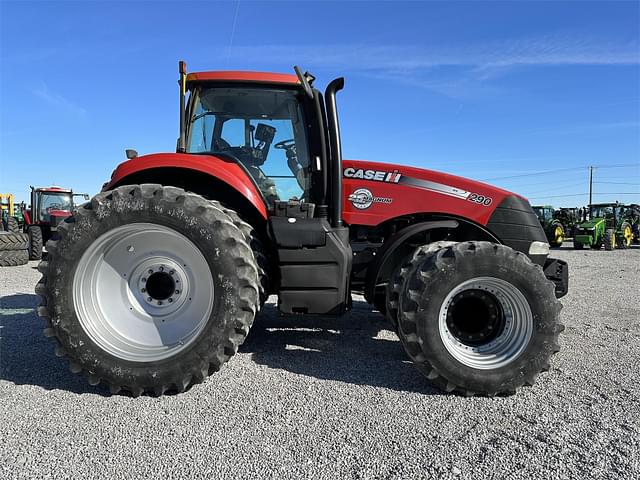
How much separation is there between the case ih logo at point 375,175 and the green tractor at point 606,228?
58.8ft

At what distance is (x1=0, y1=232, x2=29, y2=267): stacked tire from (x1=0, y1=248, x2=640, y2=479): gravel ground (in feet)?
27.0

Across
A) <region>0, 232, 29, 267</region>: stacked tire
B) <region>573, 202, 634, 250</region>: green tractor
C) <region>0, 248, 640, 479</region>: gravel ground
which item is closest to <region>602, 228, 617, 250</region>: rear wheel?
<region>573, 202, 634, 250</region>: green tractor

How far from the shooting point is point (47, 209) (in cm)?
1336

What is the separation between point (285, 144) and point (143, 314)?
169 cm

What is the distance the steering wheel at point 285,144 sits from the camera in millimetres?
3471

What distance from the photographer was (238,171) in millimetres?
3260

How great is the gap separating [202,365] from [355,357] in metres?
1.29

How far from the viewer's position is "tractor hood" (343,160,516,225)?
351 centimetres

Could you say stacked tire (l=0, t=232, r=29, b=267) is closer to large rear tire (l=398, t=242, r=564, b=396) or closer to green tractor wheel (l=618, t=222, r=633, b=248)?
large rear tire (l=398, t=242, r=564, b=396)

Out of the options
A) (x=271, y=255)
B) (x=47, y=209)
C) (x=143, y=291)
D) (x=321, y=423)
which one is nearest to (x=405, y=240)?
(x=271, y=255)

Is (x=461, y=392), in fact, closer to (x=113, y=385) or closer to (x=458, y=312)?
(x=458, y=312)

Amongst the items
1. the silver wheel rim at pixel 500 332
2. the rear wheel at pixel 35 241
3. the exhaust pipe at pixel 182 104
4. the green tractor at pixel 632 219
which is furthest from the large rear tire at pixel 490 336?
the green tractor at pixel 632 219

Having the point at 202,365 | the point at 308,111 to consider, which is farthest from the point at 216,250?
the point at 308,111

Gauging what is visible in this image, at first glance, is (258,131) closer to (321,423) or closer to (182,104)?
(182,104)
